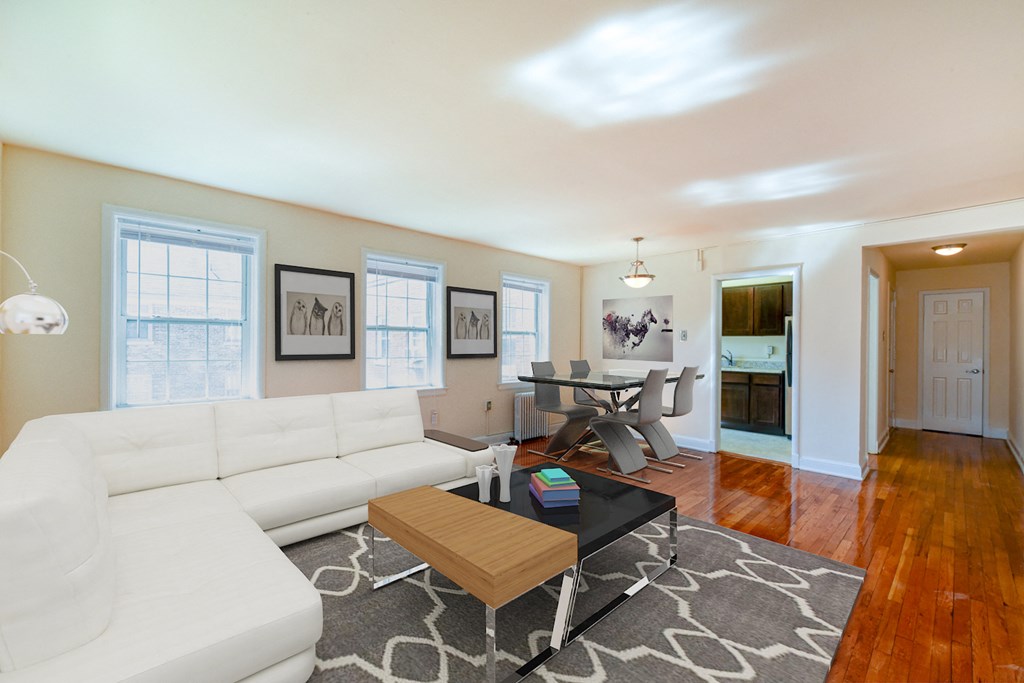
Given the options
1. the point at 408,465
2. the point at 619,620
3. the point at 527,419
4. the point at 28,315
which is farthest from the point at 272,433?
the point at 527,419

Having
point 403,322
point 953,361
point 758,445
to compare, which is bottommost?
point 758,445

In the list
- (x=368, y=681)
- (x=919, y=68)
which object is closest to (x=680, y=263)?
(x=919, y=68)

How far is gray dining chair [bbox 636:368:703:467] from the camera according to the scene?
464 cm

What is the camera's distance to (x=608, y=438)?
14.6 feet

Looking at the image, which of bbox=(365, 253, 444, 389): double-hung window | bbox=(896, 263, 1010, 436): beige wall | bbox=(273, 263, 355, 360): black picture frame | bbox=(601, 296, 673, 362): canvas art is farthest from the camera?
bbox=(896, 263, 1010, 436): beige wall

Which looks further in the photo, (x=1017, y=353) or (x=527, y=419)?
(x=527, y=419)

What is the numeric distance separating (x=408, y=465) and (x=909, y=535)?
3.36 m

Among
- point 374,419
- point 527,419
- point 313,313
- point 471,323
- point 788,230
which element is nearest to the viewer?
point 374,419

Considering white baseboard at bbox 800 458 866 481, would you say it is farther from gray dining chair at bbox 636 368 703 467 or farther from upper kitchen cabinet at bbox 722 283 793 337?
upper kitchen cabinet at bbox 722 283 793 337

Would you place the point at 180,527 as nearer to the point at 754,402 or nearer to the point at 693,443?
the point at 693,443

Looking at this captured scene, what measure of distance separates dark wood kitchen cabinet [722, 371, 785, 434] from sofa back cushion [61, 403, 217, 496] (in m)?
6.21

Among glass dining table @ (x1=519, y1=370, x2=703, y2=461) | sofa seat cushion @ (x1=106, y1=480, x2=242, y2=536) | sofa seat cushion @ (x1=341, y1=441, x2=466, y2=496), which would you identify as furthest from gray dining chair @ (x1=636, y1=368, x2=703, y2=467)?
sofa seat cushion @ (x1=106, y1=480, x2=242, y2=536)

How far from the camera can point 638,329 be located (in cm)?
599

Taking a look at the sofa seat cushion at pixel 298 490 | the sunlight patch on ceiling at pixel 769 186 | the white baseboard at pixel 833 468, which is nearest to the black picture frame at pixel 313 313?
the sofa seat cushion at pixel 298 490
